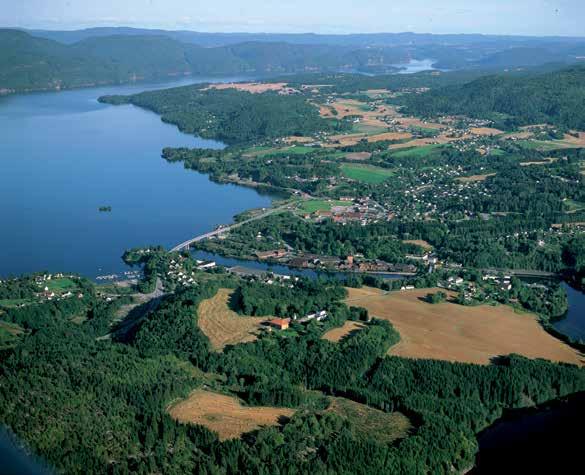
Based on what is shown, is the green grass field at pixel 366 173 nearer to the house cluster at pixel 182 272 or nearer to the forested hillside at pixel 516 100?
the forested hillside at pixel 516 100

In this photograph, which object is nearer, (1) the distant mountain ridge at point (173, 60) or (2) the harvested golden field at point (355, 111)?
(2) the harvested golden field at point (355, 111)

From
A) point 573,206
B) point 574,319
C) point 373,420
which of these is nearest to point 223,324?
point 373,420

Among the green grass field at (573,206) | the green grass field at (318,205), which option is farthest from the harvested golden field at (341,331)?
the green grass field at (573,206)

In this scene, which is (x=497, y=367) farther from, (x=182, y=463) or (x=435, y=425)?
(x=182, y=463)

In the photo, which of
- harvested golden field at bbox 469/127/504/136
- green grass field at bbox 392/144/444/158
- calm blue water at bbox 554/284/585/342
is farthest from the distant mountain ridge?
calm blue water at bbox 554/284/585/342

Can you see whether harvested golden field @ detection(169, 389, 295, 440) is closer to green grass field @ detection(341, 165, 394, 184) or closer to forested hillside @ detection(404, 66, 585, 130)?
green grass field @ detection(341, 165, 394, 184)

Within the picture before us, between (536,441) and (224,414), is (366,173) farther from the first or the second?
(536,441)

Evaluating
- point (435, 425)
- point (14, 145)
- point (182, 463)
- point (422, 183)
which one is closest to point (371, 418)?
point (435, 425)
